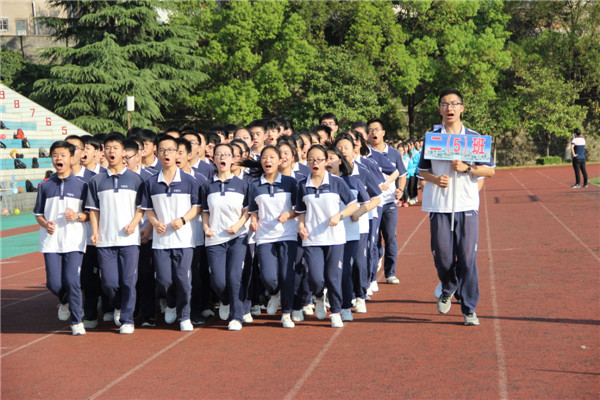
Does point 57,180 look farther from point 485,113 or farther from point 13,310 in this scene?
point 485,113

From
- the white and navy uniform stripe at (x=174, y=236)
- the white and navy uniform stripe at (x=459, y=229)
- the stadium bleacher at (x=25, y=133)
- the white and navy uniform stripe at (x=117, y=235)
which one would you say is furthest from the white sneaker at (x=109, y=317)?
the stadium bleacher at (x=25, y=133)

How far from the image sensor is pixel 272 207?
702cm

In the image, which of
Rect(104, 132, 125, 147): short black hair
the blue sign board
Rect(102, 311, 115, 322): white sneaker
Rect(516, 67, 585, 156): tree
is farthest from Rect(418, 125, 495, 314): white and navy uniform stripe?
Rect(516, 67, 585, 156): tree

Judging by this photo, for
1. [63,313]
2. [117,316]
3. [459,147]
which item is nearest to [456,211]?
[459,147]

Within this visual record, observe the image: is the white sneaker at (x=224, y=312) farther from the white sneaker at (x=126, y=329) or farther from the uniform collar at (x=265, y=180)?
the uniform collar at (x=265, y=180)

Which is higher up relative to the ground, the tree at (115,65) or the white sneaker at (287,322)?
the tree at (115,65)

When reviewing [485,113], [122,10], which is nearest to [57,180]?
[122,10]

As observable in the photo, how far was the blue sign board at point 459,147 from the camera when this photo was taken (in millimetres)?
6484

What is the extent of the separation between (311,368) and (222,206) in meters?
2.15

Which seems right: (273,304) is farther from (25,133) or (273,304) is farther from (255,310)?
(25,133)

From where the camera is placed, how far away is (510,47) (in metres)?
42.8

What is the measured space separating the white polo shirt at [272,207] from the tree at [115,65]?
27.3 meters

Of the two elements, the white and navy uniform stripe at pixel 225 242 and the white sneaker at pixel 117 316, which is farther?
the white sneaker at pixel 117 316

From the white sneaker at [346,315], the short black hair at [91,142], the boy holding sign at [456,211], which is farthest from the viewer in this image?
the short black hair at [91,142]
